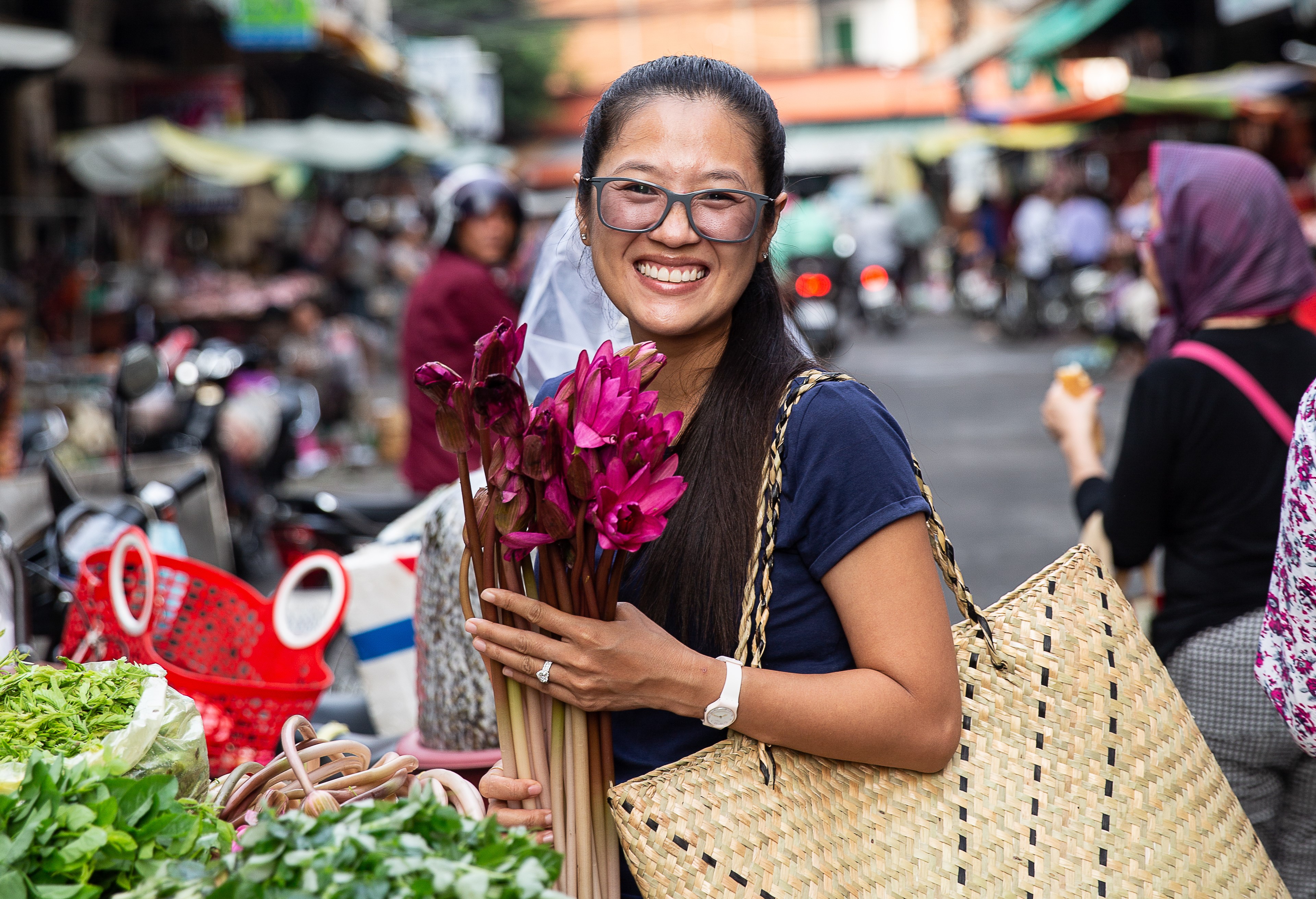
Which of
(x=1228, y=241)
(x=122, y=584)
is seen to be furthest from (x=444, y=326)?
(x=1228, y=241)

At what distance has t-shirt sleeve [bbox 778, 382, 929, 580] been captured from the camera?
1482mm

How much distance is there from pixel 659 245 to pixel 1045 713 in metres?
0.83

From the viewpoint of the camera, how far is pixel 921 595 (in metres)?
1.49

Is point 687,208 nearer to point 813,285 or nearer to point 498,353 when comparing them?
point 498,353

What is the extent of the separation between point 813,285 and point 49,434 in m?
9.81

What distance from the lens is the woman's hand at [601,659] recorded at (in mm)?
1425

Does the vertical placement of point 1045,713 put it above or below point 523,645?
below

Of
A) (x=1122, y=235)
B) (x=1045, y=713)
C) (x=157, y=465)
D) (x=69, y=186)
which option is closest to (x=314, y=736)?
(x=1045, y=713)

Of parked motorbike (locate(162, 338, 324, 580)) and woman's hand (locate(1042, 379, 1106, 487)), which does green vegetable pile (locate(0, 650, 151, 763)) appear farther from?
parked motorbike (locate(162, 338, 324, 580))

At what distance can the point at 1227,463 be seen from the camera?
2555 millimetres

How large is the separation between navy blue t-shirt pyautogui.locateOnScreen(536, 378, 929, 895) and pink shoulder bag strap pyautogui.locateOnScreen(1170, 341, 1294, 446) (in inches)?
52.4

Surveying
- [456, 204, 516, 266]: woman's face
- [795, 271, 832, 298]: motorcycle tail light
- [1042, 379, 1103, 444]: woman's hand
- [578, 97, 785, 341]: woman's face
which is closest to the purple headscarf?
[1042, 379, 1103, 444]: woman's hand

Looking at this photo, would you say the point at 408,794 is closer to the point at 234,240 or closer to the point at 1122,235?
the point at 1122,235

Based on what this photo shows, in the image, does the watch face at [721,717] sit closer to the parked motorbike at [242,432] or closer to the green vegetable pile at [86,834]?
the green vegetable pile at [86,834]
